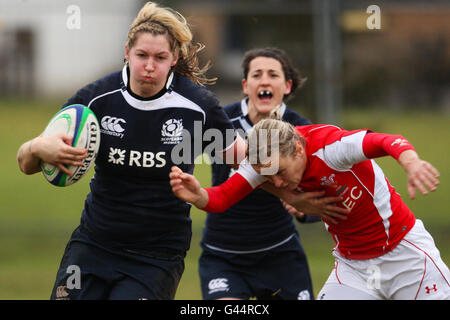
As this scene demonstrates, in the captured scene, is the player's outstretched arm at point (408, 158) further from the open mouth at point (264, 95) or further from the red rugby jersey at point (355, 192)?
the open mouth at point (264, 95)

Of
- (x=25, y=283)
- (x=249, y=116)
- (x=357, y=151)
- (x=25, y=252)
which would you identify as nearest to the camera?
(x=357, y=151)

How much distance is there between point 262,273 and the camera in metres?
4.88

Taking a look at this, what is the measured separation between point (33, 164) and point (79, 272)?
66cm

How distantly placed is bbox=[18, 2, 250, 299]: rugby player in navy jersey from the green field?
3.55 meters

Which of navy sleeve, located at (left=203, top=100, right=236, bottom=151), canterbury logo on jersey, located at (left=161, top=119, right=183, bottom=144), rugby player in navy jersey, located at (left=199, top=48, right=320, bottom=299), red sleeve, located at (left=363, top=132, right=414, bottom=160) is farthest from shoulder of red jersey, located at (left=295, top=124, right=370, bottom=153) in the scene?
rugby player in navy jersey, located at (left=199, top=48, right=320, bottom=299)

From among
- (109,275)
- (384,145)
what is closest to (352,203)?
(384,145)

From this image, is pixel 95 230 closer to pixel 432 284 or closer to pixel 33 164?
pixel 33 164

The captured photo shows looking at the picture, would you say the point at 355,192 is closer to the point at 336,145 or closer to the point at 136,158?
the point at 336,145

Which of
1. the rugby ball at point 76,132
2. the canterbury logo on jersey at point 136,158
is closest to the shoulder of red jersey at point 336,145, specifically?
the canterbury logo on jersey at point 136,158

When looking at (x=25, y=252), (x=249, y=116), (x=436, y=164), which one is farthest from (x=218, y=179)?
(x=436, y=164)

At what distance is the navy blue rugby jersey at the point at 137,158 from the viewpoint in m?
3.79

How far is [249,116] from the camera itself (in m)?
4.95

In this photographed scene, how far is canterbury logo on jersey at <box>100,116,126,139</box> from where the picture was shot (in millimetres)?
3795

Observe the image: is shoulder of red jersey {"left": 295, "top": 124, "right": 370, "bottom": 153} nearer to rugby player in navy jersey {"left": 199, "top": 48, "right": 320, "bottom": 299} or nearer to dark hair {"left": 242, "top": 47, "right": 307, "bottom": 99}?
rugby player in navy jersey {"left": 199, "top": 48, "right": 320, "bottom": 299}
